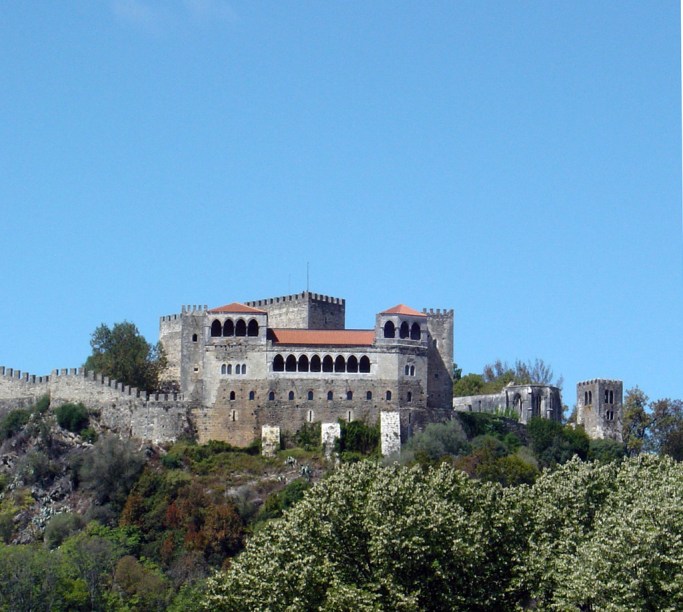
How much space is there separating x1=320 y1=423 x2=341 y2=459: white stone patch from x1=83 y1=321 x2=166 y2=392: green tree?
1363cm

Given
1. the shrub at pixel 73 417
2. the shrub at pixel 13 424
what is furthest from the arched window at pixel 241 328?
the shrub at pixel 13 424

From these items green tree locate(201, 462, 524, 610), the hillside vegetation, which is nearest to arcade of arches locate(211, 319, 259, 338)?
the hillside vegetation

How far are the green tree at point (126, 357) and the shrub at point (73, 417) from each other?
4696mm

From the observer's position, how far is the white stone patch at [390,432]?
95.6 m

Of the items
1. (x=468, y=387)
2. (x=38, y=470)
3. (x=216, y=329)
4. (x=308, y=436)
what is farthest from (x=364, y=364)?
(x=468, y=387)

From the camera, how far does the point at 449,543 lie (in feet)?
198

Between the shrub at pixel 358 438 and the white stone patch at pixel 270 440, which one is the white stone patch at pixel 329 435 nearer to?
the shrub at pixel 358 438

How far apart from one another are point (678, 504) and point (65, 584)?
36696 millimetres

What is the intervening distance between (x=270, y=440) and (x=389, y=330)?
933 centimetres

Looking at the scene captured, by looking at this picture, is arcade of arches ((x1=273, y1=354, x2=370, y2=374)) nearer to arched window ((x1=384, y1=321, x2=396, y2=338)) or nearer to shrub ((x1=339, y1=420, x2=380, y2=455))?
arched window ((x1=384, y1=321, x2=396, y2=338))

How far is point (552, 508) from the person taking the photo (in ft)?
207

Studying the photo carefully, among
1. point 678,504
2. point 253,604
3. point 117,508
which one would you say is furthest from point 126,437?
point 678,504

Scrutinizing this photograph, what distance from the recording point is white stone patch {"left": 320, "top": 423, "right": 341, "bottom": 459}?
95312mm

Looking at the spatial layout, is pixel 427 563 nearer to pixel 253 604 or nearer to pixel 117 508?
pixel 253 604
